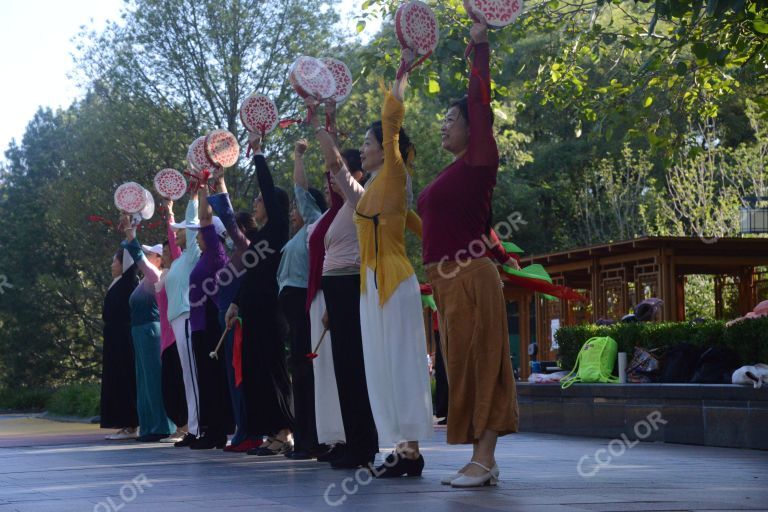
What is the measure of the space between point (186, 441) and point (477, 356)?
5.35 metres

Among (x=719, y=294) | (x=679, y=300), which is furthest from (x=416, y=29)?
(x=719, y=294)

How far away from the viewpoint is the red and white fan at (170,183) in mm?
12180

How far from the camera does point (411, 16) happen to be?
22.6 ft

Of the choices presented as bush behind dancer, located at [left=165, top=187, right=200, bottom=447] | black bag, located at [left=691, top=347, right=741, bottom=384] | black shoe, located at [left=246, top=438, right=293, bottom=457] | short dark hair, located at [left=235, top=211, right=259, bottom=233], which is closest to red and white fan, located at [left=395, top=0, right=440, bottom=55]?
short dark hair, located at [left=235, top=211, right=259, bottom=233]

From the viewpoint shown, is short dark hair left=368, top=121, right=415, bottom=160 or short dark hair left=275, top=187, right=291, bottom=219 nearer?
short dark hair left=368, top=121, right=415, bottom=160

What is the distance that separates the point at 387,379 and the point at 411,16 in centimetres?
213

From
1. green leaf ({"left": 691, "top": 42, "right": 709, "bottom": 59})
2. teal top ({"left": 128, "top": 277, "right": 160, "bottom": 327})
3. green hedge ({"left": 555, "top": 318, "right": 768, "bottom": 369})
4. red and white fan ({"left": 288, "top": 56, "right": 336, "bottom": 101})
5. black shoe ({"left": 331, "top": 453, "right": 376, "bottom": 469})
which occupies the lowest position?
black shoe ({"left": 331, "top": 453, "right": 376, "bottom": 469})

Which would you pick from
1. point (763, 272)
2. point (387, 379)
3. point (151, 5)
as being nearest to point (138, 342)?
point (387, 379)

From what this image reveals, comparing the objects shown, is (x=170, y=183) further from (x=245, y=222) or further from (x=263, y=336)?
(x=263, y=336)

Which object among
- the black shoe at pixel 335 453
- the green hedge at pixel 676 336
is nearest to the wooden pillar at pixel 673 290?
the green hedge at pixel 676 336

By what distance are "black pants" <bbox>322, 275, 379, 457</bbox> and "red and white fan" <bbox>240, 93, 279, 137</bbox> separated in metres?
2.44

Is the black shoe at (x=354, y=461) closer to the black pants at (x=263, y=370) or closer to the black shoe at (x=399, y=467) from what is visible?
the black shoe at (x=399, y=467)

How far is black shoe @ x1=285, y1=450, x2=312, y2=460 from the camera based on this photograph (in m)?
8.83

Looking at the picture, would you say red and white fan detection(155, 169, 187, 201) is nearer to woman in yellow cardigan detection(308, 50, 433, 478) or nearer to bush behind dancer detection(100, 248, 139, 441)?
bush behind dancer detection(100, 248, 139, 441)
